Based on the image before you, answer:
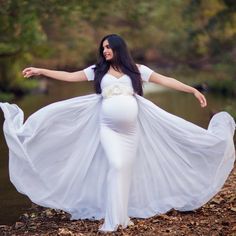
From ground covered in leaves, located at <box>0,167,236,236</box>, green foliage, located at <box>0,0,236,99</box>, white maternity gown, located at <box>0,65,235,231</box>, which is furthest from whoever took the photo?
green foliage, located at <box>0,0,236,99</box>

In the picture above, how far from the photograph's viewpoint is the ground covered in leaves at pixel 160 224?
6.65 meters

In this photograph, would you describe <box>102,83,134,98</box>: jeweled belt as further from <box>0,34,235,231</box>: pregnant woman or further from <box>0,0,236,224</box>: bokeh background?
<box>0,0,236,224</box>: bokeh background

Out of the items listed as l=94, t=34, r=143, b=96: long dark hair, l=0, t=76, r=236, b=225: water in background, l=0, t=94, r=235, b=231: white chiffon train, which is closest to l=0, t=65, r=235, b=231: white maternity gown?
l=0, t=94, r=235, b=231: white chiffon train

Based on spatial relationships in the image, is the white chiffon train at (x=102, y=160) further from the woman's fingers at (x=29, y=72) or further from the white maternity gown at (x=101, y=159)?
the woman's fingers at (x=29, y=72)

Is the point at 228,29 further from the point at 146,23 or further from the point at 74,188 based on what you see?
the point at 74,188

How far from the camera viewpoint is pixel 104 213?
293 inches

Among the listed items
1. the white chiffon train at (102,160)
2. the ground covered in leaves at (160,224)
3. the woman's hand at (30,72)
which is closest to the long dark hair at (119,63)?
the white chiffon train at (102,160)

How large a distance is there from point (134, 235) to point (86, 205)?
111 cm

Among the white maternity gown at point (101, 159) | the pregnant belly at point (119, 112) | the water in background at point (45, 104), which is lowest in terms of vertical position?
the water in background at point (45, 104)

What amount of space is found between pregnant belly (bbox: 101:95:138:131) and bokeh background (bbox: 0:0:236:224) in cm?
223

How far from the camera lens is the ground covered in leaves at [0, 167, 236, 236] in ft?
21.8

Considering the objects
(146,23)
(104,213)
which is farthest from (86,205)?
(146,23)

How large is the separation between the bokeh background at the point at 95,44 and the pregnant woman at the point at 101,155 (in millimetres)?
1218

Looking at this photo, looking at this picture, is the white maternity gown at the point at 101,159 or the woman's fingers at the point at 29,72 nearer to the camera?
the woman's fingers at the point at 29,72
